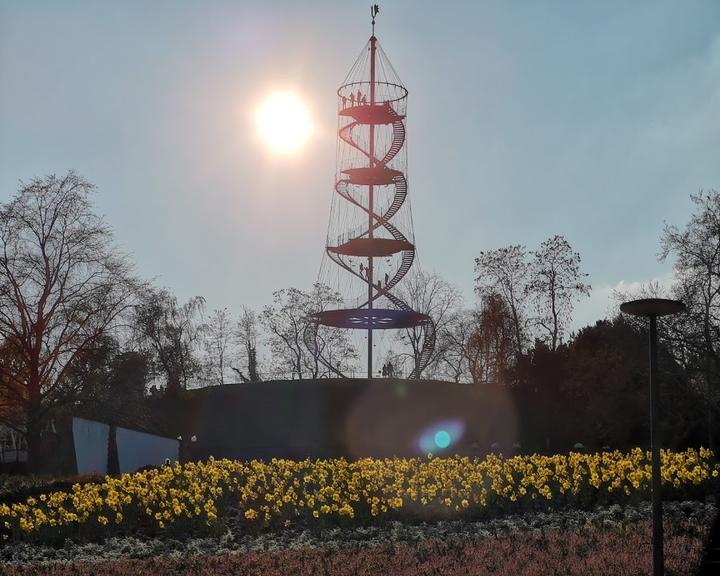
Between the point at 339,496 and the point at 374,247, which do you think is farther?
the point at 374,247

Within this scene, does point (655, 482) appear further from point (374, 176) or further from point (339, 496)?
point (374, 176)

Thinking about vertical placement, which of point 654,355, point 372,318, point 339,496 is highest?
point 372,318

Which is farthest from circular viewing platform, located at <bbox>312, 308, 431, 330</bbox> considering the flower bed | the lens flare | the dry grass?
the dry grass

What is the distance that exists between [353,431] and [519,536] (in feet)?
87.0

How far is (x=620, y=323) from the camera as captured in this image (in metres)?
47.3

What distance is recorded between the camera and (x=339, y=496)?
1811 centimetres

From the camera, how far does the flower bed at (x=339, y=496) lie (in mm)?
17734

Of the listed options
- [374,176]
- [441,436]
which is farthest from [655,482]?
[374,176]

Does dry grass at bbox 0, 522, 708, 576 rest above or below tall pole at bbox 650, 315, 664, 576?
→ below

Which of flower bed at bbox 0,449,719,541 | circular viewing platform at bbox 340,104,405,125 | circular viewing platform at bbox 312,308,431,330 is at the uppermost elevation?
circular viewing platform at bbox 340,104,405,125

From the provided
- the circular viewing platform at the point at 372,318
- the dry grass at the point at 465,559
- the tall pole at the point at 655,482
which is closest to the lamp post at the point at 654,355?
the tall pole at the point at 655,482

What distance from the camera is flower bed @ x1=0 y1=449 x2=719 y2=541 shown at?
17734mm

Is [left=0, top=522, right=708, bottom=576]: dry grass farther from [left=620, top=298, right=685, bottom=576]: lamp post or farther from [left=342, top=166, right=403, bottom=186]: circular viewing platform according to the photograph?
[left=342, top=166, right=403, bottom=186]: circular viewing platform

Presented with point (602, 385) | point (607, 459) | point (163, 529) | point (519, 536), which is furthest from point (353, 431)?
point (519, 536)
